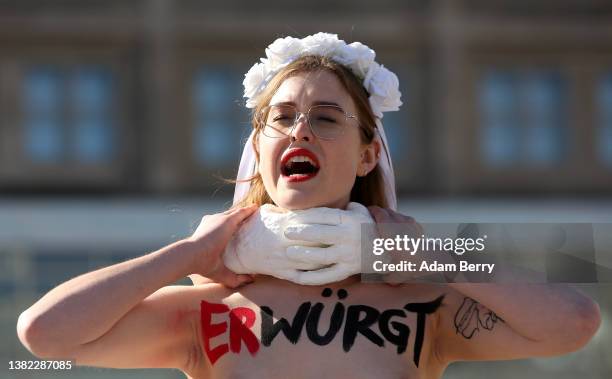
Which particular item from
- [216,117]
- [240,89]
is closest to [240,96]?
[240,89]

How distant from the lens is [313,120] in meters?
2.70

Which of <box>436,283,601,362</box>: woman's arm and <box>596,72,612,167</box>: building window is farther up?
<box>596,72,612,167</box>: building window

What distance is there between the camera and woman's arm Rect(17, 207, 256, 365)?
8.24ft

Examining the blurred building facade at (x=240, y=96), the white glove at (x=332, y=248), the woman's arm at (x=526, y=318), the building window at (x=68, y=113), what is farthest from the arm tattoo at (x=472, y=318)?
the building window at (x=68, y=113)

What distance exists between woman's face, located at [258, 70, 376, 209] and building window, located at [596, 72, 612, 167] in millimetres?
17883

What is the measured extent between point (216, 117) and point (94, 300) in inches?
683

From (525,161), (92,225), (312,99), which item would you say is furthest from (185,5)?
(312,99)

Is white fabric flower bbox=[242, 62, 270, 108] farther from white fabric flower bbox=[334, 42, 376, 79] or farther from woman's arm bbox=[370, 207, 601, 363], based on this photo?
woman's arm bbox=[370, 207, 601, 363]

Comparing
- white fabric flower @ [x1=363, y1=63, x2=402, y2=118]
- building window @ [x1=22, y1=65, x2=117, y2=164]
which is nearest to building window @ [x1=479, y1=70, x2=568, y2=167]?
building window @ [x1=22, y1=65, x2=117, y2=164]

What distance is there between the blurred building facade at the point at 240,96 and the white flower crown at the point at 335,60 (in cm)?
1622

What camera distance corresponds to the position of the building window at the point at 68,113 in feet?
64.0

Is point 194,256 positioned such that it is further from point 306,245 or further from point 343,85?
point 343,85

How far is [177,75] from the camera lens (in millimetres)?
19578

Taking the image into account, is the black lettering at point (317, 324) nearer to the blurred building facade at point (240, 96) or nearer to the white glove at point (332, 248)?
the white glove at point (332, 248)
